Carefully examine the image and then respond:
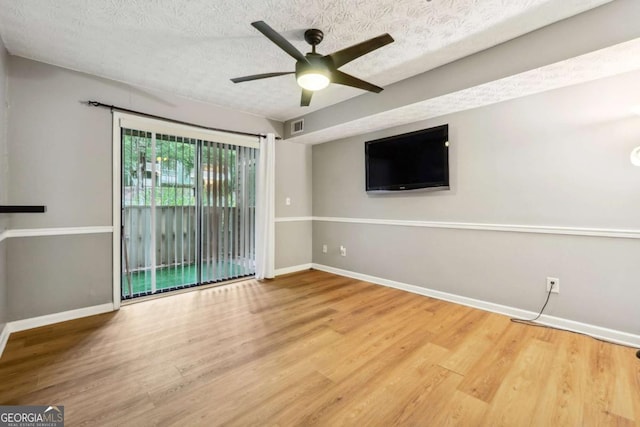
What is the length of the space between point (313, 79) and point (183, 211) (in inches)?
94.7

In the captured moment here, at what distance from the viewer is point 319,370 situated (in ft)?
6.09

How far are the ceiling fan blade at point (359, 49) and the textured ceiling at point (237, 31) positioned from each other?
276 millimetres

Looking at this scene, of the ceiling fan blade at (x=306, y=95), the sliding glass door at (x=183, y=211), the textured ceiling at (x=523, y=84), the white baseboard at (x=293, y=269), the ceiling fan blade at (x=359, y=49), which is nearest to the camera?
the ceiling fan blade at (x=359, y=49)

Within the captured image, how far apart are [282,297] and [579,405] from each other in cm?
259

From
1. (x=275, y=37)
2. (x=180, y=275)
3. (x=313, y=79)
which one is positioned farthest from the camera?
(x=180, y=275)

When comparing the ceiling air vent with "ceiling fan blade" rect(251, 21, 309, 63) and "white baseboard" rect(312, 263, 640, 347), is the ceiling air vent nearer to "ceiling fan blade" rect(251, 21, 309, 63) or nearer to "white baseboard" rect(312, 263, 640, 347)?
"ceiling fan blade" rect(251, 21, 309, 63)

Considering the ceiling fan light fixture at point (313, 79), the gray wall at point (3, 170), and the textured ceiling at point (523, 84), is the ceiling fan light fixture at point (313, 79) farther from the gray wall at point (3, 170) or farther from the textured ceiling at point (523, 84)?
the gray wall at point (3, 170)

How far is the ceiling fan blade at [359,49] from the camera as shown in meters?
1.72

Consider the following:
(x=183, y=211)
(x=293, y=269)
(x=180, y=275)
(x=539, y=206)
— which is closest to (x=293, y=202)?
(x=293, y=269)

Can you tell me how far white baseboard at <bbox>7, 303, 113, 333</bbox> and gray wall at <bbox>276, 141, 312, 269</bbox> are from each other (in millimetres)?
2221

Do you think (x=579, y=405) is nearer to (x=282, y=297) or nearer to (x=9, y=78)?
(x=282, y=297)

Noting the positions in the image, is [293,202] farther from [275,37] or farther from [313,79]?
[275,37]

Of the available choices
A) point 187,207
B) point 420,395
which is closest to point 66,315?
point 187,207

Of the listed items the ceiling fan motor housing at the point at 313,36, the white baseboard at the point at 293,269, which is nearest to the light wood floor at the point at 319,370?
the white baseboard at the point at 293,269
